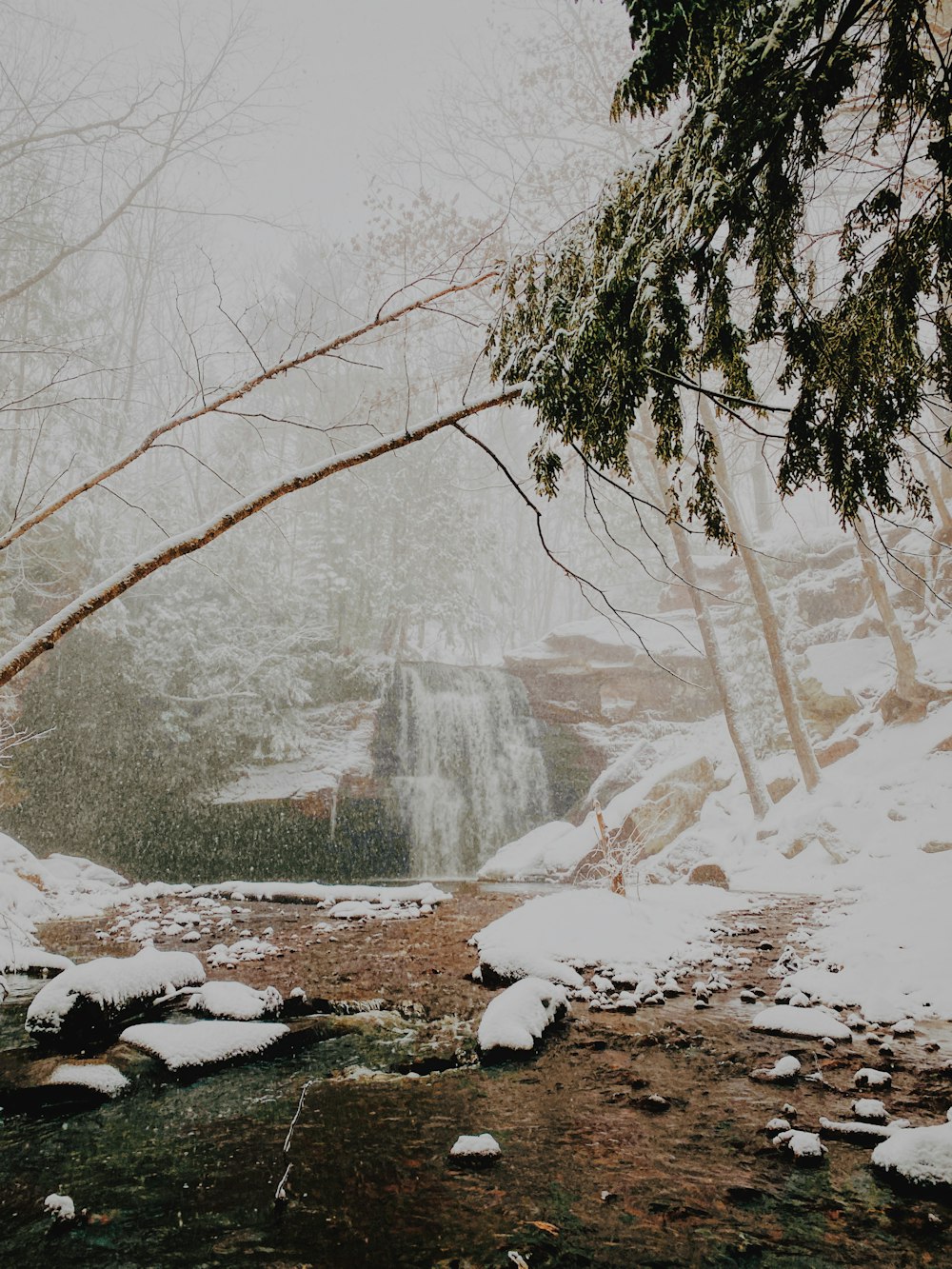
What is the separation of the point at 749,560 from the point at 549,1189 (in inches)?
436

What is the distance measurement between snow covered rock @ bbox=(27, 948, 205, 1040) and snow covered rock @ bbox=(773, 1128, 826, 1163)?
14.3 feet

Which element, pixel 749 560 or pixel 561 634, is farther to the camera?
pixel 561 634

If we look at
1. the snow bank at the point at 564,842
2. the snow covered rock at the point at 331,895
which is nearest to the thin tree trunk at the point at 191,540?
the snow covered rock at the point at 331,895

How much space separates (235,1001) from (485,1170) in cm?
273

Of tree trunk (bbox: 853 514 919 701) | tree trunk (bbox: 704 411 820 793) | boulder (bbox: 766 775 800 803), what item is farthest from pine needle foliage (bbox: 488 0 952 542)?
boulder (bbox: 766 775 800 803)

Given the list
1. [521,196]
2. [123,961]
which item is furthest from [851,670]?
[123,961]

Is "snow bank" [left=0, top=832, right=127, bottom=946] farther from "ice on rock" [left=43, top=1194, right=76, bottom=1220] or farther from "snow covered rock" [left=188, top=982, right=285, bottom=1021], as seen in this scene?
"ice on rock" [left=43, top=1194, right=76, bottom=1220]

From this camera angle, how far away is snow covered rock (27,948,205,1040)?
14.0ft

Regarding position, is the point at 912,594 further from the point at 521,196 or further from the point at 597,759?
the point at 521,196

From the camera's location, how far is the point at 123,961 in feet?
16.3

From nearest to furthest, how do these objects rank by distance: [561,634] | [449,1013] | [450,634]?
1. [449,1013]
2. [561,634]
3. [450,634]

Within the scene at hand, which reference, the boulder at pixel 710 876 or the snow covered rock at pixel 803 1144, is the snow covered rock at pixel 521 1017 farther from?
the boulder at pixel 710 876

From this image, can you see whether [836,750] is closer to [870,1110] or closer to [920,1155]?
Answer: [870,1110]

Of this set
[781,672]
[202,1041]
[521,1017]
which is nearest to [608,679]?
[781,672]
